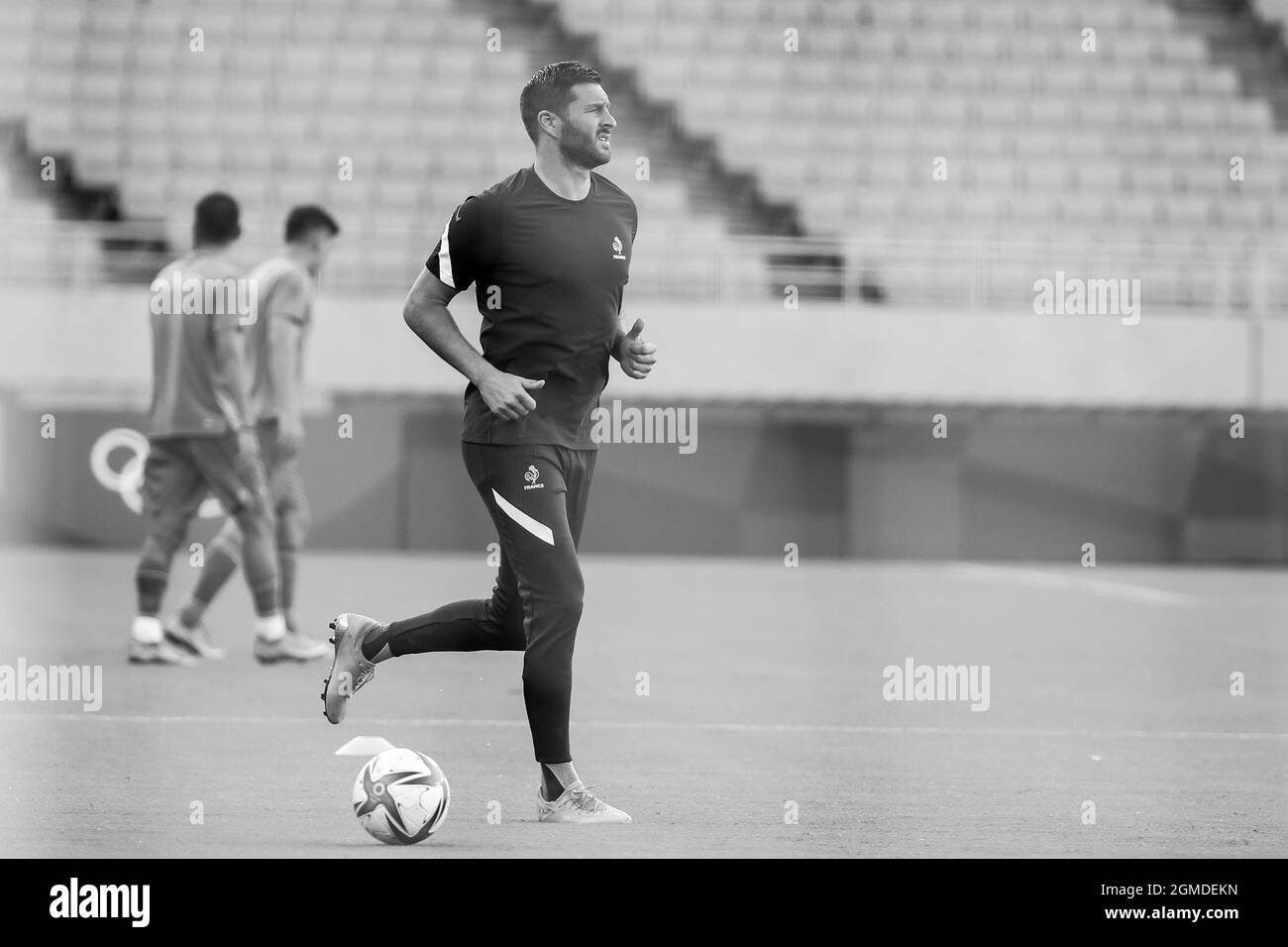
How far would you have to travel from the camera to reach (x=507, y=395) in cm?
595

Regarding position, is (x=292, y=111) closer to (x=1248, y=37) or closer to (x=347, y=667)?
(x=1248, y=37)

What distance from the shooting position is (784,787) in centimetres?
→ 696

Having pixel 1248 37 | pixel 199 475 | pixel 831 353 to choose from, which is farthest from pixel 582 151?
pixel 1248 37

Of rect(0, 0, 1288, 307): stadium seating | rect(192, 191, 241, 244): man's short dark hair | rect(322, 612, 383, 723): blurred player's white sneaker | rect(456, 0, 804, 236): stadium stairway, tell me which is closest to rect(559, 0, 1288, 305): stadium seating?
rect(0, 0, 1288, 307): stadium seating

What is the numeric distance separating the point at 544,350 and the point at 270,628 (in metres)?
4.89

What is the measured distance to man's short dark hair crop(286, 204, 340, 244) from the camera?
10711 mm

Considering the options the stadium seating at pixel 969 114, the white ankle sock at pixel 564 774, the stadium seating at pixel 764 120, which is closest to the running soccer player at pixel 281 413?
the white ankle sock at pixel 564 774

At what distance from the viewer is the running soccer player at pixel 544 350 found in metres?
6.04

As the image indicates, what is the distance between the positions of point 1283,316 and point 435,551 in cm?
849

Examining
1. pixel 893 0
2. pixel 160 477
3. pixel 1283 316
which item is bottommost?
pixel 160 477
